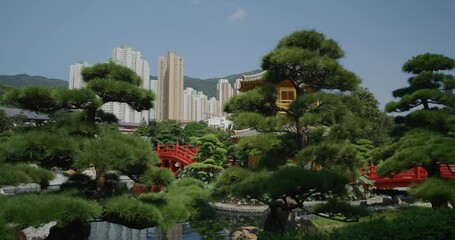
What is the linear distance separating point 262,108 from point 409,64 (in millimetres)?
6822

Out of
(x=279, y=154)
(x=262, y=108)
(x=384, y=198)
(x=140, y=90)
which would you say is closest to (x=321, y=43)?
(x=262, y=108)

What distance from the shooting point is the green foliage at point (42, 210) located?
4.22 m

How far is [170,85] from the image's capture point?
8431 centimetres

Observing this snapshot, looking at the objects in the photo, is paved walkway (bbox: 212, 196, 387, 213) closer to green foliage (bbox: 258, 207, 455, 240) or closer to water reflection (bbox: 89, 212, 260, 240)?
water reflection (bbox: 89, 212, 260, 240)

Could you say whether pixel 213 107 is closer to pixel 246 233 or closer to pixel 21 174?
pixel 246 233

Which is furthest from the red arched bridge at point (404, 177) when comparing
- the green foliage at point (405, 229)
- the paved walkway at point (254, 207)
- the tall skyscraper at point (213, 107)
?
the tall skyscraper at point (213, 107)

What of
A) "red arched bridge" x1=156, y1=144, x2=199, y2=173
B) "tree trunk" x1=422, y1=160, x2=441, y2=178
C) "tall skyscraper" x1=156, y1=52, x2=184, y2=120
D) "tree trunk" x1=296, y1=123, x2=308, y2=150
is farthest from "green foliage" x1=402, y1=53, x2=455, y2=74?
"tall skyscraper" x1=156, y1=52, x2=184, y2=120

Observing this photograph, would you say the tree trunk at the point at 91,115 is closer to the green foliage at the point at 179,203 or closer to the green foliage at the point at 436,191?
the green foliage at the point at 179,203

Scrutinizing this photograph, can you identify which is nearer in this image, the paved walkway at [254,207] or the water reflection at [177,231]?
the water reflection at [177,231]

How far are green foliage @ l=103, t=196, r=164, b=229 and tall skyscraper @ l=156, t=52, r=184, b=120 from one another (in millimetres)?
78932

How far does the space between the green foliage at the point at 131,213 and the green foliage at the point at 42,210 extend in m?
0.21

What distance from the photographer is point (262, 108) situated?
25.8 feet

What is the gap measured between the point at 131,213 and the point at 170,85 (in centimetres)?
8068

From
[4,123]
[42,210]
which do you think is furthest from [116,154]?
[4,123]
